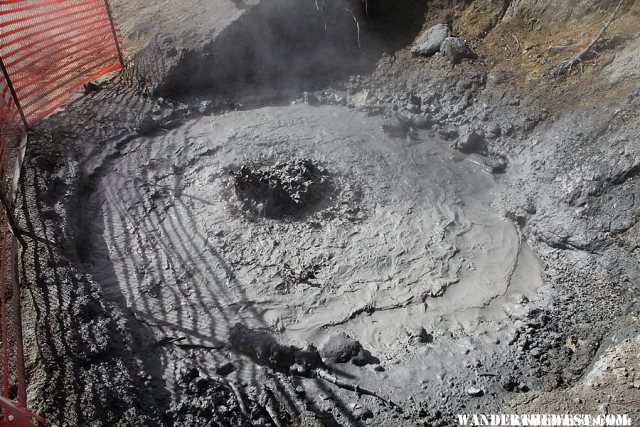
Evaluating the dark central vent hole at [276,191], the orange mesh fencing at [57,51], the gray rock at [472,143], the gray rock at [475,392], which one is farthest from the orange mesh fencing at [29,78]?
the gray rock at [472,143]

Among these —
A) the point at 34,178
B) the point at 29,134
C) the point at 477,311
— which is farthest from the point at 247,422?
the point at 29,134

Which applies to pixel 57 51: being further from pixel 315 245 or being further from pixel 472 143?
pixel 472 143

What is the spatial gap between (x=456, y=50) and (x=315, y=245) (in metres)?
4.36

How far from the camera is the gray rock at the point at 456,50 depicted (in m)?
7.37

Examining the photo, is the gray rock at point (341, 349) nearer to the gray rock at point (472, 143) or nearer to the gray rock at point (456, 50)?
the gray rock at point (472, 143)

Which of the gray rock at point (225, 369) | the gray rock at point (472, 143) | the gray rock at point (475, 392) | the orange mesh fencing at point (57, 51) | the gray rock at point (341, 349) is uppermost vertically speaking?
the orange mesh fencing at point (57, 51)

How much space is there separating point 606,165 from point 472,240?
1.77m

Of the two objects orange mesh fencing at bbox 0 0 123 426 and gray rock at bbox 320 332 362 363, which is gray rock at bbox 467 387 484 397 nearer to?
gray rock at bbox 320 332 362 363

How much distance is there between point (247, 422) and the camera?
375cm

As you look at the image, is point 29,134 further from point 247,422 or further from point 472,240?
point 472,240

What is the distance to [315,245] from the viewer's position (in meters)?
5.48

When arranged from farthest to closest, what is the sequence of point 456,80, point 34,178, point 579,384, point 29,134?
point 456,80 < point 29,134 < point 34,178 < point 579,384

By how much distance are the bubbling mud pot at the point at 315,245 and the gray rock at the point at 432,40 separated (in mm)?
1691

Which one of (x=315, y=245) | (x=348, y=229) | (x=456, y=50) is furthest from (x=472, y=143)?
(x=315, y=245)
